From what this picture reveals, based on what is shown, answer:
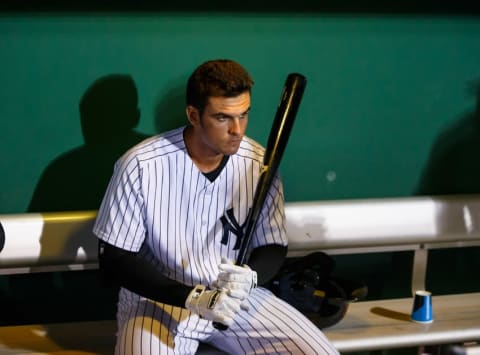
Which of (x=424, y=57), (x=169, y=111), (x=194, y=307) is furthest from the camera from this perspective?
(x=424, y=57)

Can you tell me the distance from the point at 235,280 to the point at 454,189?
1298 millimetres

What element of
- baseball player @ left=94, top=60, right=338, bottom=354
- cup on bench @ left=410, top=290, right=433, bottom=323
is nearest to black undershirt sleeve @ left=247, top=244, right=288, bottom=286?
baseball player @ left=94, top=60, right=338, bottom=354

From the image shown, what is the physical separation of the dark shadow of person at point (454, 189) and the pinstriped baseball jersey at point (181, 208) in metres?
0.81

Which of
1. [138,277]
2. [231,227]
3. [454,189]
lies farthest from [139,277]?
[454,189]

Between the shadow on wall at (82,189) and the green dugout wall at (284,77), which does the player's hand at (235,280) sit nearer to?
the shadow on wall at (82,189)

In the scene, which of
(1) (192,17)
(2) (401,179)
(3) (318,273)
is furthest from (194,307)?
(2) (401,179)

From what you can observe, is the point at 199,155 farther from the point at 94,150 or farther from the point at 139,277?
the point at 94,150

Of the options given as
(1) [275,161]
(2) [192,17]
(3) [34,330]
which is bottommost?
(3) [34,330]

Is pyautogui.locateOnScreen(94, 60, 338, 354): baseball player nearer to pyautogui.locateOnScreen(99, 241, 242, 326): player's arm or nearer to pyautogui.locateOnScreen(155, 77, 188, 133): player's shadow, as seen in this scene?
pyautogui.locateOnScreen(99, 241, 242, 326): player's arm

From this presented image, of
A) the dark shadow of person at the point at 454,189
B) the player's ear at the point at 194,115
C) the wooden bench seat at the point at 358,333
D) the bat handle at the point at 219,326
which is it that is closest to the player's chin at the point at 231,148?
the player's ear at the point at 194,115

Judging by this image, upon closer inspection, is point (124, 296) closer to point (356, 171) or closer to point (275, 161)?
point (275, 161)

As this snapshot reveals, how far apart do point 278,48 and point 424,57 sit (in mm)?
546

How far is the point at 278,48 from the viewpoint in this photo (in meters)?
2.87

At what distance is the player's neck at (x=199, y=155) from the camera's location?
7.91 ft
